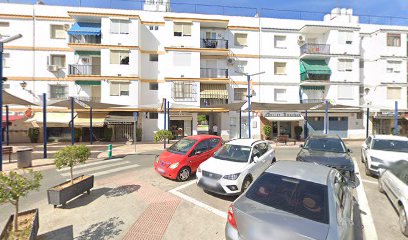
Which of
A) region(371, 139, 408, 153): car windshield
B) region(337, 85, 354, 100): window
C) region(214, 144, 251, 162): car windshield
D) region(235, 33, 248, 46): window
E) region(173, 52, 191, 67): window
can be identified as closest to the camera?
region(214, 144, 251, 162): car windshield

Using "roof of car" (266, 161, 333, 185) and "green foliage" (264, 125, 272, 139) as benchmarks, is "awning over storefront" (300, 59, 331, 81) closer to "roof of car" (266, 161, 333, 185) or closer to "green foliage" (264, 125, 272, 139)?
"green foliage" (264, 125, 272, 139)

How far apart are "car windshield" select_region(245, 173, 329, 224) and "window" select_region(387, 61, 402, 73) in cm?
3053

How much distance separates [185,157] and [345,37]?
1028 inches

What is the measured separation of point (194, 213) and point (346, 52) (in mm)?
27056

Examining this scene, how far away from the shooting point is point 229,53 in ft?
77.5

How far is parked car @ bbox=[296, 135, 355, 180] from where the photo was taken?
24.1 ft

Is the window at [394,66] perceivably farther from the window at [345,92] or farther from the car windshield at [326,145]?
the car windshield at [326,145]

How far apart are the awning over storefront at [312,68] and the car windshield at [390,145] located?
15.7 m

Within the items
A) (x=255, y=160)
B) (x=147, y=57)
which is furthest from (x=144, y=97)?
(x=255, y=160)

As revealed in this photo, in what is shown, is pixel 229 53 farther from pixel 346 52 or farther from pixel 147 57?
pixel 346 52

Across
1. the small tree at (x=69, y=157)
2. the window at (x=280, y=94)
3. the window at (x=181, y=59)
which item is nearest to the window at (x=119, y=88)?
the window at (x=181, y=59)

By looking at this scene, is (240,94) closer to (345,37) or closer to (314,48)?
(314,48)

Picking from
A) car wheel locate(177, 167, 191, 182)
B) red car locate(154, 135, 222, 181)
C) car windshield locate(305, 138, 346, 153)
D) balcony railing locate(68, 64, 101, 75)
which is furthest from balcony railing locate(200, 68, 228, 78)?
car wheel locate(177, 167, 191, 182)

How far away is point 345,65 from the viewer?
23938mm
